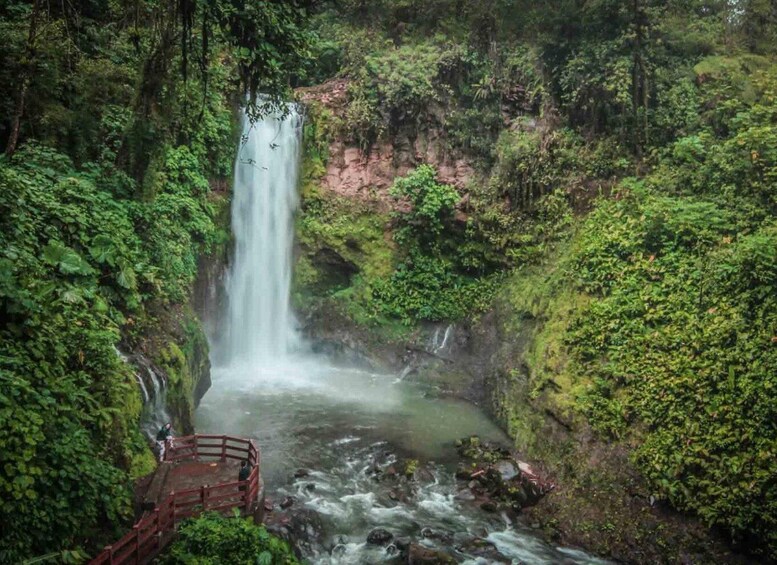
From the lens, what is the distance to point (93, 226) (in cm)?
1098

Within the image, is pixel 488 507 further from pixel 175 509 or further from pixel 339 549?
pixel 175 509

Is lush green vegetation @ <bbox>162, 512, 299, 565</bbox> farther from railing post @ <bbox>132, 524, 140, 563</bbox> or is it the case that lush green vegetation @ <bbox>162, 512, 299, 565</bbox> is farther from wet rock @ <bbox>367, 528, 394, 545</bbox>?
wet rock @ <bbox>367, 528, 394, 545</bbox>

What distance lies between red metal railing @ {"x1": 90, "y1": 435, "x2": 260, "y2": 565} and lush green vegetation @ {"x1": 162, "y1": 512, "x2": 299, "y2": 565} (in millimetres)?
256

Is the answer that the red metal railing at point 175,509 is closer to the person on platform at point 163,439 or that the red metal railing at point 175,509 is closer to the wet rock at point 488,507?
the person on platform at point 163,439

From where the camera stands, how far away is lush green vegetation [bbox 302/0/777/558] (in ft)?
35.7

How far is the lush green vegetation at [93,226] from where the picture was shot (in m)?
6.74

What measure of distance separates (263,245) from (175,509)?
14.4 meters

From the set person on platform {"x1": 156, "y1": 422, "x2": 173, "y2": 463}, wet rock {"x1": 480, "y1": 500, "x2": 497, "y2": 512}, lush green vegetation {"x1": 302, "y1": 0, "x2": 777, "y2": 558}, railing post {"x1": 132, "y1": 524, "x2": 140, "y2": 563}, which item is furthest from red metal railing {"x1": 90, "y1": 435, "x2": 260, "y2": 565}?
lush green vegetation {"x1": 302, "y1": 0, "x2": 777, "y2": 558}

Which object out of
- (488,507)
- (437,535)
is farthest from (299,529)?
(488,507)

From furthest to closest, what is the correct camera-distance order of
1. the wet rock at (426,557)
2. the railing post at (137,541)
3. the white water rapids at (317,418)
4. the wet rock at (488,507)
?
the wet rock at (488,507), the white water rapids at (317,418), the wet rock at (426,557), the railing post at (137,541)

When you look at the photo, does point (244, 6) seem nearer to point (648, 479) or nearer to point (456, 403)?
point (648, 479)

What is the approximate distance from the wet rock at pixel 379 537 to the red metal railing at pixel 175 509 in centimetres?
243

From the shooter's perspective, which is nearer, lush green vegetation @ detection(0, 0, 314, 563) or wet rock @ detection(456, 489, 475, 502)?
lush green vegetation @ detection(0, 0, 314, 563)

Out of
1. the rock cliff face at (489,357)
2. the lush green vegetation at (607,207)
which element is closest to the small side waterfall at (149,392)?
the lush green vegetation at (607,207)
